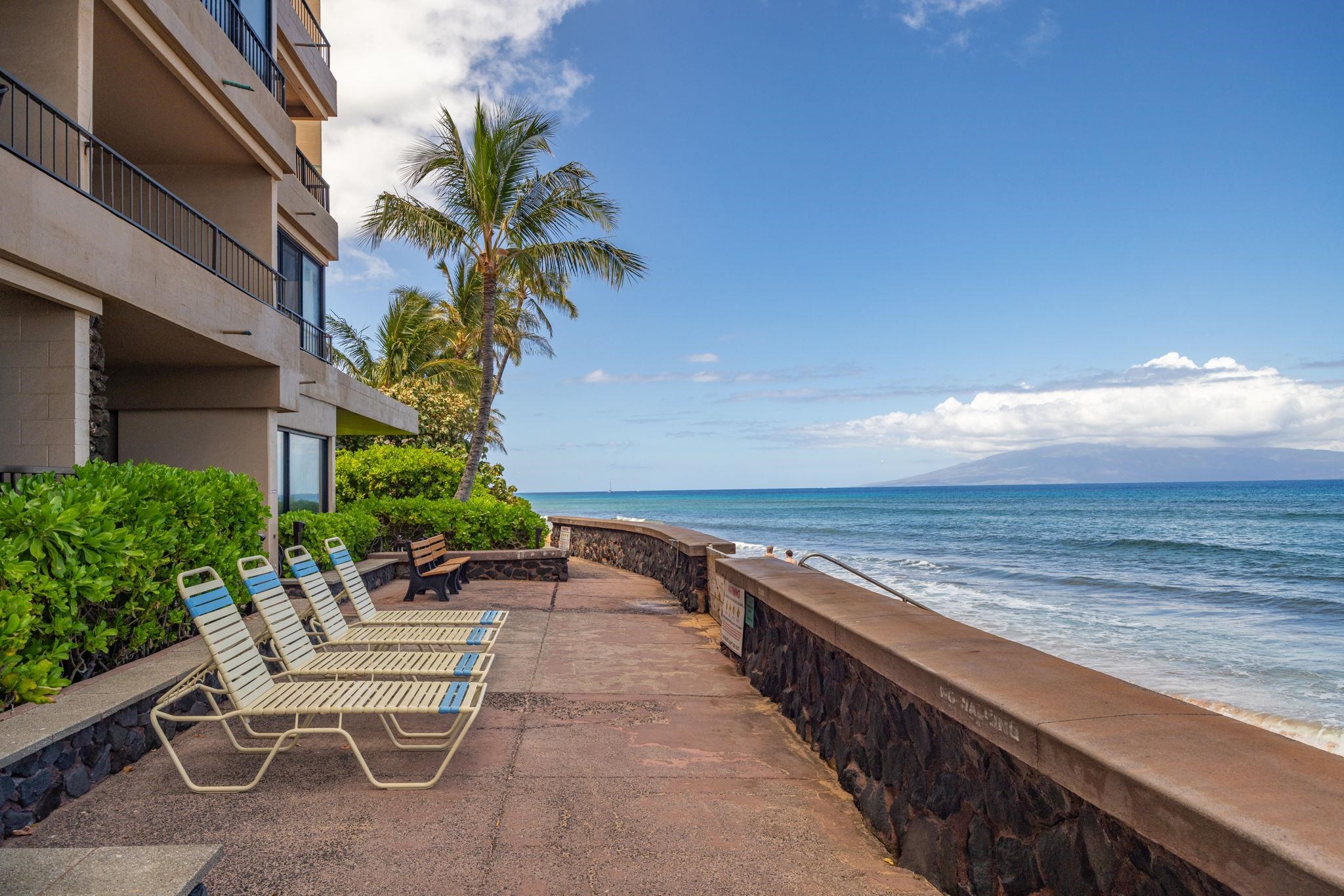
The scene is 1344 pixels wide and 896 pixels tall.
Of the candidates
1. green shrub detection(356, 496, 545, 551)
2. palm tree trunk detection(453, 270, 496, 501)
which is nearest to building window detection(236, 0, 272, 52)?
palm tree trunk detection(453, 270, 496, 501)

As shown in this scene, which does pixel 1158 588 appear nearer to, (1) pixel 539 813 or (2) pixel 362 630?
(2) pixel 362 630

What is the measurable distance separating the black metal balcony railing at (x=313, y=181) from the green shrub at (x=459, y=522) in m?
5.84

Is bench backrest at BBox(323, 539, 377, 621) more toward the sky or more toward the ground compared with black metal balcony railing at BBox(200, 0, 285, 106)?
more toward the ground

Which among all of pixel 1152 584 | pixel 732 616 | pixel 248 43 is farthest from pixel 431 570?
pixel 1152 584

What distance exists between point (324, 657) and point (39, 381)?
12.0 ft

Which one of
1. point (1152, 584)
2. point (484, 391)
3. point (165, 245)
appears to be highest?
point (165, 245)

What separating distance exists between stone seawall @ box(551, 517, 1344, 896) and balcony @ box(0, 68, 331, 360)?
6845 millimetres

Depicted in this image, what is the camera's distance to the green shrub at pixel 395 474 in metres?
17.2

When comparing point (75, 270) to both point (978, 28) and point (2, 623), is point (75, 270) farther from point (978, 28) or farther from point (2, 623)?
point (978, 28)

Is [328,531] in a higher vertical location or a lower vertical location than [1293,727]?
higher

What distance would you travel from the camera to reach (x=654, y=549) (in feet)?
44.5

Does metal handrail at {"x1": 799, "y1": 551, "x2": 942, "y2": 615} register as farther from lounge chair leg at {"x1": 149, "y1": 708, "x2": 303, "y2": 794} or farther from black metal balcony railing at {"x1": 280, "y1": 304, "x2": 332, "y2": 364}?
black metal balcony railing at {"x1": 280, "y1": 304, "x2": 332, "y2": 364}

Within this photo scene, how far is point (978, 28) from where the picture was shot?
23.5 m

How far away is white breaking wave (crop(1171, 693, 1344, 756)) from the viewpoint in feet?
25.6
